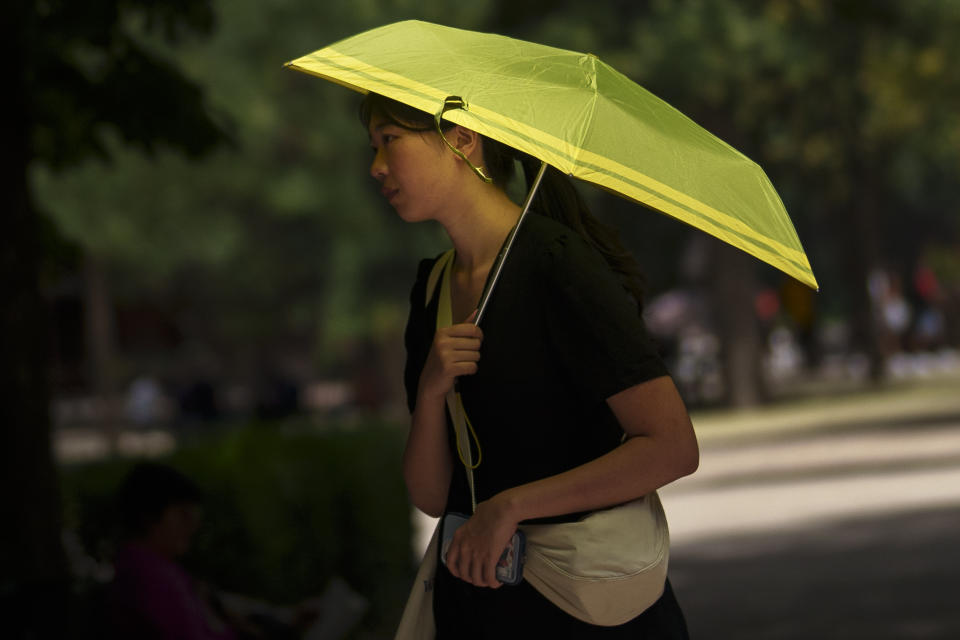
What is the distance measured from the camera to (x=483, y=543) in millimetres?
2451

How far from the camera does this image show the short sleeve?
2.43 metres

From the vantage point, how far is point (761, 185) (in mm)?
2738

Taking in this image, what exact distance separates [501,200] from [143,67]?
5.13 metres

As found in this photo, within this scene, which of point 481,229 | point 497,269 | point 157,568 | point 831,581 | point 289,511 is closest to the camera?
point 497,269

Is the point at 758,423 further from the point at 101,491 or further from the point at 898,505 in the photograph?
the point at 101,491

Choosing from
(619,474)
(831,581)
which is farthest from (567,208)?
(831,581)

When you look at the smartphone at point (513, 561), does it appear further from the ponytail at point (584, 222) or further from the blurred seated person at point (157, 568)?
the blurred seated person at point (157, 568)

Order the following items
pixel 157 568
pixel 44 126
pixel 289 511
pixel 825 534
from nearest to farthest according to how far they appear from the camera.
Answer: pixel 157 568, pixel 44 126, pixel 289 511, pixel 825 534

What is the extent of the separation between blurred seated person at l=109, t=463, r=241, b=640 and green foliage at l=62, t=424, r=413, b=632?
217cm

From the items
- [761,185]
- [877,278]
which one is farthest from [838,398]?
[761,185]

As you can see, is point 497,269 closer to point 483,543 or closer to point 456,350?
point 456,350

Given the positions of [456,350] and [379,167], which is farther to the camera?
[379,167]

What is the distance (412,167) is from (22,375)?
4.67 meters

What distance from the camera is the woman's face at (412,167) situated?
2600 mm
